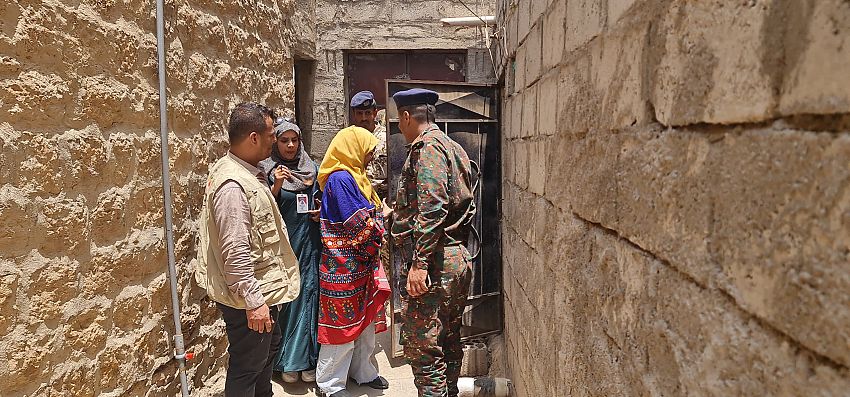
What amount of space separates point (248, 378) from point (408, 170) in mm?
A: 1276

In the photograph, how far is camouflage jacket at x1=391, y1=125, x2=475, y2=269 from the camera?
9.05 ft

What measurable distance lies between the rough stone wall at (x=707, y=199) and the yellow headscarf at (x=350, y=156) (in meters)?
2.01

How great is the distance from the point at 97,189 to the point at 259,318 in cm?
83

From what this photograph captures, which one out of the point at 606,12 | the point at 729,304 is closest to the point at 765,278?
the point at 729,304

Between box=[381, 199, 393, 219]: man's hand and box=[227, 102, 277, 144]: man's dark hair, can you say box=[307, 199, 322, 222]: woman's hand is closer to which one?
box=[381, 199, 393, 219]: man's hand

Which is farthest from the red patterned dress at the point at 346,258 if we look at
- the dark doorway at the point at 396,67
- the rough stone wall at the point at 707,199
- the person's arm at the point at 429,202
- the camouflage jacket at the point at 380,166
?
the dark doorway at the point at 396,67

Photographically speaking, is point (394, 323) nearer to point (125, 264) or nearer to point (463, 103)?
point (463, 103)

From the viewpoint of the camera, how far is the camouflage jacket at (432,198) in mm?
2760

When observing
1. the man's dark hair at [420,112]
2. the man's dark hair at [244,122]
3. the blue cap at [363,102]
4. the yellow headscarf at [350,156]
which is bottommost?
the yellow headscarf at [350,156]

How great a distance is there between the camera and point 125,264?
2.18 m

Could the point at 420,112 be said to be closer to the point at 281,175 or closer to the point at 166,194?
the point at 281,175

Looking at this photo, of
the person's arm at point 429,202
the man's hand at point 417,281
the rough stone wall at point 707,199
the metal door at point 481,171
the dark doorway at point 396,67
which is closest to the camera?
the rough stone wall at point 707,199

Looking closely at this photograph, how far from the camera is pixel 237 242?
2332 mm

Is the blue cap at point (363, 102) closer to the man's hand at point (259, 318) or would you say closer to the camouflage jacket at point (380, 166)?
the camouflage jacket at point (380, 166)
